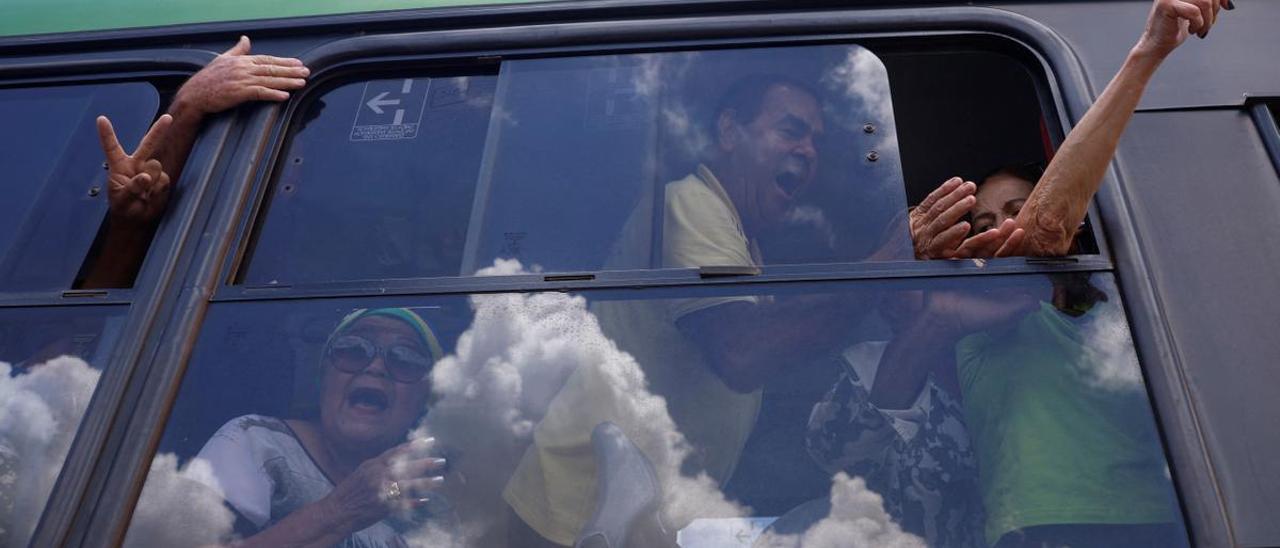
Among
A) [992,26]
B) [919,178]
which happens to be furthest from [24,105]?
[919,178]

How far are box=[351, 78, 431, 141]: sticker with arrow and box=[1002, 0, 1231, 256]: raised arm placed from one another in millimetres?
1120

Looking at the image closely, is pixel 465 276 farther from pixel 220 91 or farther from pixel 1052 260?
pixel 1052 260

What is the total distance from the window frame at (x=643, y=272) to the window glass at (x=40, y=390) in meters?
0.09

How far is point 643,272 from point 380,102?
0.74 m

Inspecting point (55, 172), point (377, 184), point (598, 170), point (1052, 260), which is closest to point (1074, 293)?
point (1052, 260)

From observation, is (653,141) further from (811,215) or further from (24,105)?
(24,105)

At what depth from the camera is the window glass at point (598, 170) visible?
1938mm

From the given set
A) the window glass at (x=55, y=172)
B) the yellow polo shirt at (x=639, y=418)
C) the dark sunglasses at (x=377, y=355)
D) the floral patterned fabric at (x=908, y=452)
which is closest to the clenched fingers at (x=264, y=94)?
the window glass at (x=55, y=172)

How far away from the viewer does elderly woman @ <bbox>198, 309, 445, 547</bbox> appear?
166 cm

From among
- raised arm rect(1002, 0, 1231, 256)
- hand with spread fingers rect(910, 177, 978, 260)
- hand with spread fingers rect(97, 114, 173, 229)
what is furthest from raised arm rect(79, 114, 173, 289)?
raised arm rect(1002, 0, 1231, 256)

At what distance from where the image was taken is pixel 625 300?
1818mm

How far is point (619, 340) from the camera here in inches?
70.1

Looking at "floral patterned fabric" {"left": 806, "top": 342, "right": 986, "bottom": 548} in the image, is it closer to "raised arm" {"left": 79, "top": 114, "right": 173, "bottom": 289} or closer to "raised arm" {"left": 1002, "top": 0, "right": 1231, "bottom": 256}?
"raised arm" {"left": 1002, "top": 0, "right": 1231, "bottom": 256}

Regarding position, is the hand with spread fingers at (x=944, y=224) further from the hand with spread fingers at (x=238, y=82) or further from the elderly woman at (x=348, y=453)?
the hand with spread fingers at (x=238, y=82)
